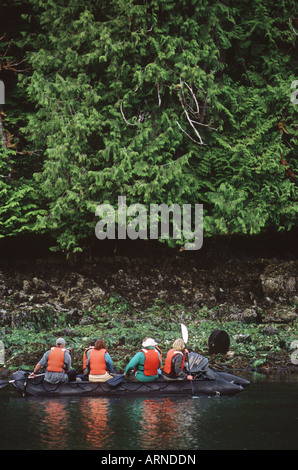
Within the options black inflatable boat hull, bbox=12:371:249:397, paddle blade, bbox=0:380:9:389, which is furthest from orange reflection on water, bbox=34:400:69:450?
paddle blade, bbox=0:380:9:389

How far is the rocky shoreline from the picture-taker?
814 inches

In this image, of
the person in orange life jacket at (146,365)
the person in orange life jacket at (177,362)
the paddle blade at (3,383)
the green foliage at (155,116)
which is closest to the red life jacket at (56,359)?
the paddle blade at (3,383)

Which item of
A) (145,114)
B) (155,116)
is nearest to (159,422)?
(155,116)

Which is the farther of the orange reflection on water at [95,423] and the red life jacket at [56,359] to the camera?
the red life jacket at [56,359]

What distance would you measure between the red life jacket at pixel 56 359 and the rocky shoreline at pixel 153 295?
437 centimetres

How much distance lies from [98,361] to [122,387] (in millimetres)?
870

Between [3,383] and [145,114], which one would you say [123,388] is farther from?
[145,114]

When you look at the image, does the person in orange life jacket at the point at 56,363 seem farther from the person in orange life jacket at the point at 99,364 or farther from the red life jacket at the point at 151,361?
the red life jacket at the point at 151,361

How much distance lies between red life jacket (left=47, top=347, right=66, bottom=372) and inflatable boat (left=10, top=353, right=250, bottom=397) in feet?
1.33

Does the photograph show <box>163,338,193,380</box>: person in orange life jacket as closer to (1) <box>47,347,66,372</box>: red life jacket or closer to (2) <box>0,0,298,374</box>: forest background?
(1) <box>47,347,66,372</box>: red life jacket

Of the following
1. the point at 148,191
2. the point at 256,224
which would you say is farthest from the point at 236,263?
the point at 148,191

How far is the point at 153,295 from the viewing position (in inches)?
909

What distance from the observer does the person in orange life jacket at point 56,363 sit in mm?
14859

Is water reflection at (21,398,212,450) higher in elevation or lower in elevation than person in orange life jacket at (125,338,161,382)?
lower
